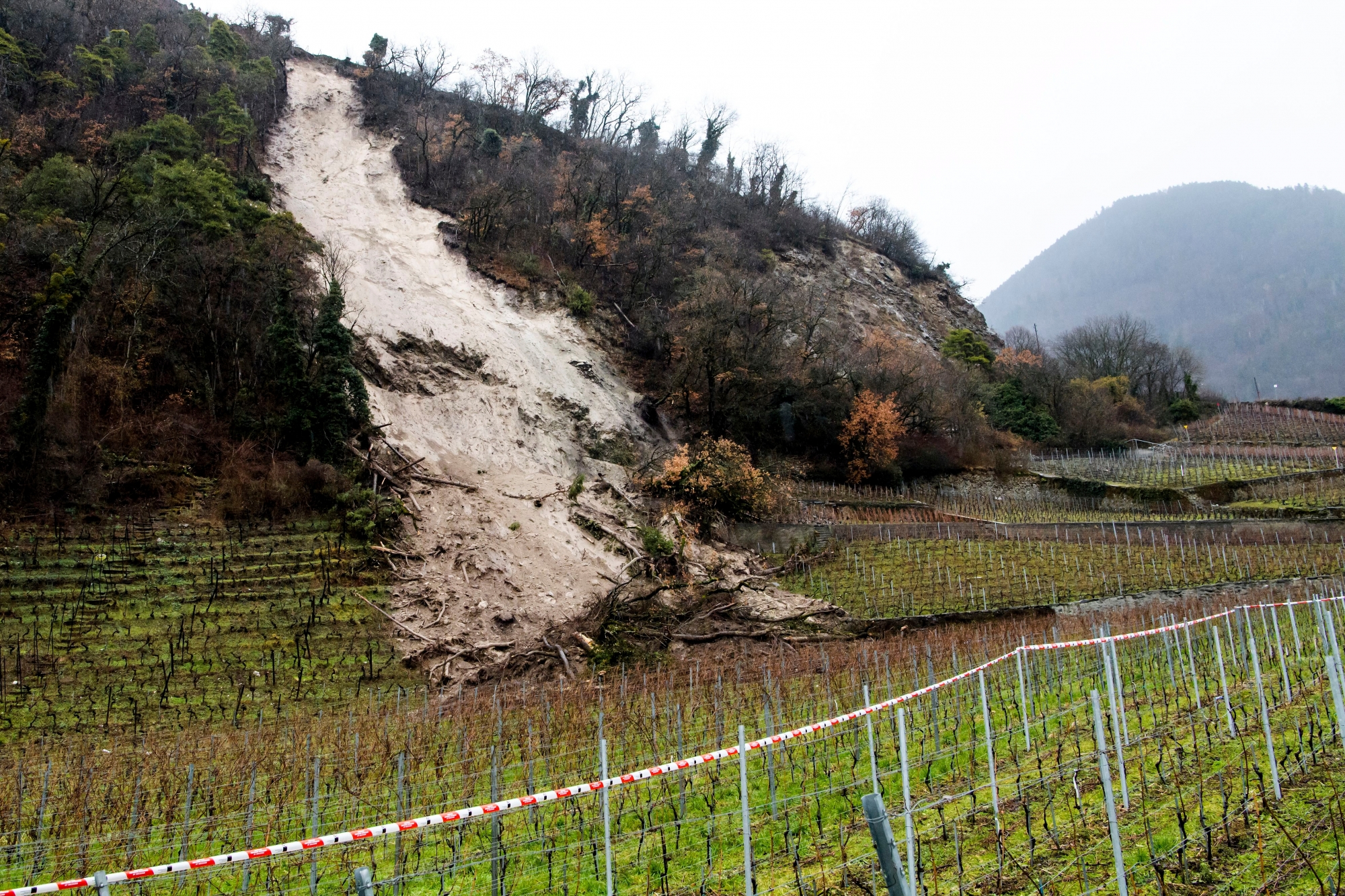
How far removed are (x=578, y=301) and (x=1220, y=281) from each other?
146 metres

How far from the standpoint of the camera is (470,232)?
37.7m

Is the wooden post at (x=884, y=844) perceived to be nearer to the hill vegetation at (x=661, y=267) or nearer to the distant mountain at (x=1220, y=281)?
the hill vegetation at (x=661, y=267)

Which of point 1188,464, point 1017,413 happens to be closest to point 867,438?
point 1017,413

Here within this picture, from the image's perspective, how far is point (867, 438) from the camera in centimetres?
3722

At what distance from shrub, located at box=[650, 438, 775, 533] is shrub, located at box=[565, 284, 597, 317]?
1052 centimetres

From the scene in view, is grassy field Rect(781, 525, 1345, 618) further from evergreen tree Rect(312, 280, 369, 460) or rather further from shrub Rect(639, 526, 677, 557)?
evergreen tree Rect(312, 280, 369, 460)

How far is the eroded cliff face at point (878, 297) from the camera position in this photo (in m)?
51.9

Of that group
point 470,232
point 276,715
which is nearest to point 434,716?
point 276,715

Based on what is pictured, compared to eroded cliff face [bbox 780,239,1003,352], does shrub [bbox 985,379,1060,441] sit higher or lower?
lower

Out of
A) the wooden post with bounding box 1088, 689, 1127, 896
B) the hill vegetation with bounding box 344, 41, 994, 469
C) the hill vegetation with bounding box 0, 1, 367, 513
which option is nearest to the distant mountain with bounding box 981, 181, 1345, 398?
the hill vegetation with bounding box 344, 41, 994, 469

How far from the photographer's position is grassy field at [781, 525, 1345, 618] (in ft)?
77.3

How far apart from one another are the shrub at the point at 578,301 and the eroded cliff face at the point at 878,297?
56.5 ft

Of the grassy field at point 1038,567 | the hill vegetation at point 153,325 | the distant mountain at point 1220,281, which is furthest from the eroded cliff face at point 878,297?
the distant mountain at point 1220,281

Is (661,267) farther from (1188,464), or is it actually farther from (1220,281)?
(1220,281)
